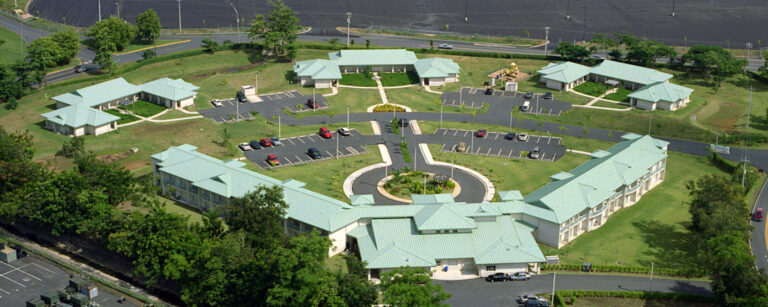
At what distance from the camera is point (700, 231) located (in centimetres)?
12356

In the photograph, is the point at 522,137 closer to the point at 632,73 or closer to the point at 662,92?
the point at 662,92

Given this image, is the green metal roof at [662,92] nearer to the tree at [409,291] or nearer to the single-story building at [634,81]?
the single-story building at [634,81]

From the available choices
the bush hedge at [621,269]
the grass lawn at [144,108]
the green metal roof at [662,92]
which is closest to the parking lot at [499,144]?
the green metal roof at [662,92]

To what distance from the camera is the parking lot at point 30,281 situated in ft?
354

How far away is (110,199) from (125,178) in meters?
4.00

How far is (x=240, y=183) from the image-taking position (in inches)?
5049

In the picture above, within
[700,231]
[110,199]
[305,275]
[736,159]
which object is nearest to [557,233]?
[700,231]

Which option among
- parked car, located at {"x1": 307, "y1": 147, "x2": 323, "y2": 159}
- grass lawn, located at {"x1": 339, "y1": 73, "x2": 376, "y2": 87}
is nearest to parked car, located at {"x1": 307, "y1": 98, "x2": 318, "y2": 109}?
grass lawn, located at {"x1": 339, "y1": 73, "x2": 376, "y2": 87}

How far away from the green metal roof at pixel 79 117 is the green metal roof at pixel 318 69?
159ft

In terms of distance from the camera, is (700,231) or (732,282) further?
(700,231)

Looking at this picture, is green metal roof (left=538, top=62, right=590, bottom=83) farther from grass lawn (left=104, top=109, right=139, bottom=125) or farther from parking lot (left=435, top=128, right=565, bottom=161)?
grass lawn (left=104, top=109, right=139, bottom=125)

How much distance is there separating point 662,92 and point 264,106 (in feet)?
298

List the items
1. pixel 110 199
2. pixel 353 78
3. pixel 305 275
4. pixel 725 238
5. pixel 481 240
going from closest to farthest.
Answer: pixel 305 275 < pixel 725 238 < pixel 481 240 < pixel 110 199 < pixel 353 78

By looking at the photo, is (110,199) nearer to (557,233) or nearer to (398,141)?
(398,141)
